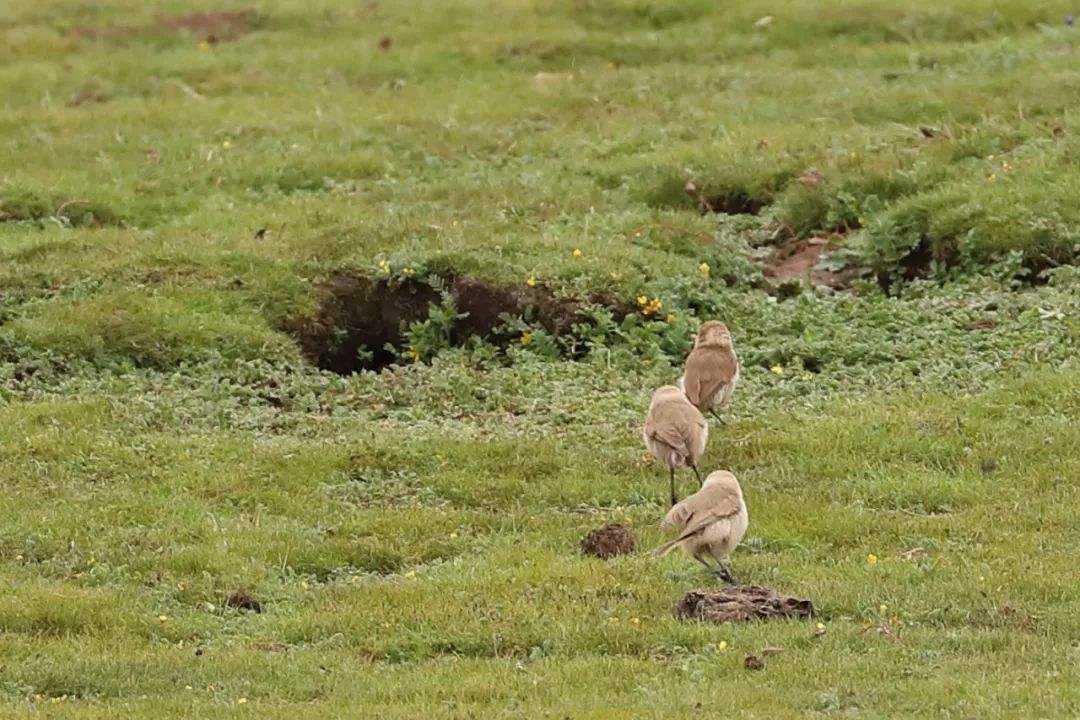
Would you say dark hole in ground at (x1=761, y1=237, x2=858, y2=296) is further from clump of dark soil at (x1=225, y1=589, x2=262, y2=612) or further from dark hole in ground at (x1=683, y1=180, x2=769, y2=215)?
clump of dark soil at (x1=225, y1=589, x2=262, y2=612)

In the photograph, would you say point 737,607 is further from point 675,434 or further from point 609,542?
point 675,434

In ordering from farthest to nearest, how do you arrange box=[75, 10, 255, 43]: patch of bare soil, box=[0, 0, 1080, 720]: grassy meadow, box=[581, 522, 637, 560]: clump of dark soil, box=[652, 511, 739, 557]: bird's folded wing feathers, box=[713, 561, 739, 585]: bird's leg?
box=[75, 10, 255, 43]: patch of bare soil, box=[581, 522, 637, 560]: clump of dark soil, box=[713, 561, 739, 585]: bird's leg, box=[652, 511, 739, 557]: bird's folded wing feathers, box=[0, 0, 1080, 720]: grassy meadow

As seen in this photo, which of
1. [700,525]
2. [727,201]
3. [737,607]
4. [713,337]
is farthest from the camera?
[727,201]

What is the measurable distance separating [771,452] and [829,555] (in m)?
1.85

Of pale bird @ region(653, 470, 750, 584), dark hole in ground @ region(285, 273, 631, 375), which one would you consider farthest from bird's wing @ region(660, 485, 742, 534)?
dark hole in ground @ region(285, 273, 631, 375)

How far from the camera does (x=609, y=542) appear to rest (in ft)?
37.5

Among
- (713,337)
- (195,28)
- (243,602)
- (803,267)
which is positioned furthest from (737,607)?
(195,28)

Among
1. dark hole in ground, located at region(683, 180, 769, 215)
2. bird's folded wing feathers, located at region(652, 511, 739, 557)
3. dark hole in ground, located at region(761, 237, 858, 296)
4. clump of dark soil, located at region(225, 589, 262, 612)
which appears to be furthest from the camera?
dark hole in ground, located at region(683, 180, 769, 215)

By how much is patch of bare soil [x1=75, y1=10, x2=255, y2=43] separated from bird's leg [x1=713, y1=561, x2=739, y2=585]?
1710 cm

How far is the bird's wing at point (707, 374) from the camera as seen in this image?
13289 mm

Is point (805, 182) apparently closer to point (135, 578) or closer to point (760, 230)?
point (760, 230)

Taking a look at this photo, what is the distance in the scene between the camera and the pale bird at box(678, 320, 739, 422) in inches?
524

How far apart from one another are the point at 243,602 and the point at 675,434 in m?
2.75

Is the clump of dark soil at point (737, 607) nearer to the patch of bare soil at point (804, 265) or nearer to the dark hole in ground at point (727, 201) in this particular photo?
the patch of bare soil at point (804, 265)
